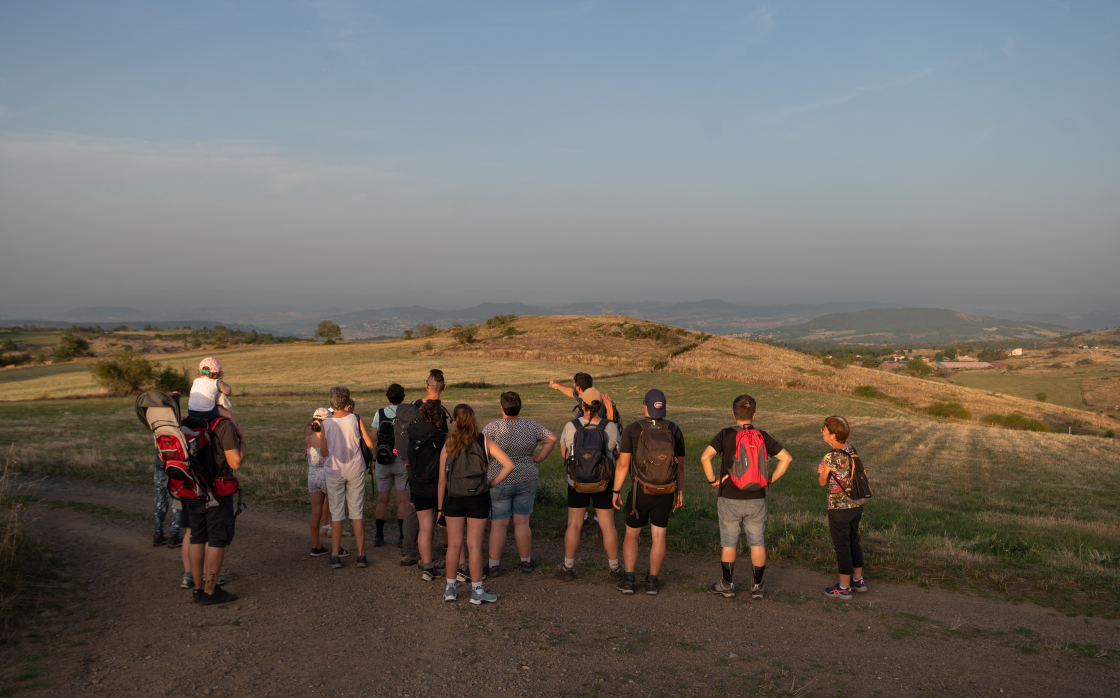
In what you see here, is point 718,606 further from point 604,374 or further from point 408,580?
point 604,374

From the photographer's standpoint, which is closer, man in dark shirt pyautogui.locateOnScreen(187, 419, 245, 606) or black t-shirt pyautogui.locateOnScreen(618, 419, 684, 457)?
man in dark shirt pyautogui.locateOnScreen(187, 419, 245, 606)

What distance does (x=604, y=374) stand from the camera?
56.2 m

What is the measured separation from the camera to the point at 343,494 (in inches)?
312

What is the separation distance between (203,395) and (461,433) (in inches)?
109

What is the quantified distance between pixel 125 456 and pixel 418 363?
45.2 metres

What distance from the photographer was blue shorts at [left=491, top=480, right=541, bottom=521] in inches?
280

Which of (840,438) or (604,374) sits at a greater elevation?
(840,438)

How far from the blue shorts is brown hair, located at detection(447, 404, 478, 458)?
2.40 ft

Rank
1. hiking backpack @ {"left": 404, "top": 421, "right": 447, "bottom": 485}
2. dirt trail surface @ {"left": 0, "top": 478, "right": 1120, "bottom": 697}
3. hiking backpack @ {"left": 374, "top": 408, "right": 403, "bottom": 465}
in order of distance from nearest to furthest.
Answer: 1. dirt trail surface @ {"left": 0, "top": 478, "right": 1120, "bottom": 697}
2. hiking backpack @ {"left": 404, "top": 421, "right": 447, "bottom": 485}
3. hiking backpack @ {"left": 374, "top": 408, "right": 403, "bottom": 465}

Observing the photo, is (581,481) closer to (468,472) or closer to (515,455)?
(515,455)

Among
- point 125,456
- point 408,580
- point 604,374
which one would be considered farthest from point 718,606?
point 604,374

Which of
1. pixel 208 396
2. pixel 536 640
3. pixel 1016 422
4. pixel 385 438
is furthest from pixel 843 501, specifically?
pixel 1016 422

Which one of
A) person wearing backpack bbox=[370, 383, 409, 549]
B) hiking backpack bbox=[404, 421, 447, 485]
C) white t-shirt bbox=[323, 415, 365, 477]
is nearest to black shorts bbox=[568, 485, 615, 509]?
hiking backpack bbox=[404, 421, 447, 485]

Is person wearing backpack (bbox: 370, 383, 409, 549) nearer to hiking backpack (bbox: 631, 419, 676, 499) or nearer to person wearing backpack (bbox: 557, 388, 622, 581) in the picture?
person wearing backpack (bbox: 557, 388, 622, 581)
